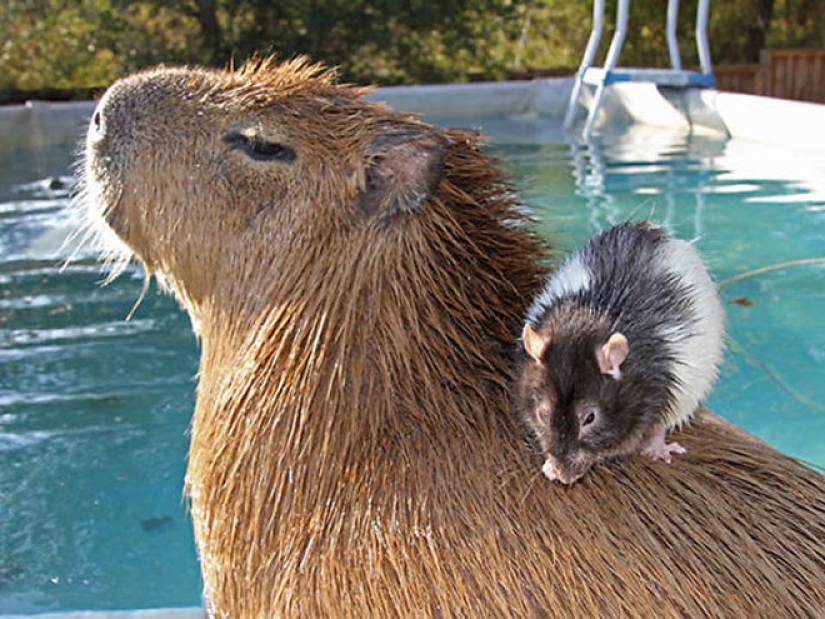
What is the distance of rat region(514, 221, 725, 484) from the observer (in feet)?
5.82

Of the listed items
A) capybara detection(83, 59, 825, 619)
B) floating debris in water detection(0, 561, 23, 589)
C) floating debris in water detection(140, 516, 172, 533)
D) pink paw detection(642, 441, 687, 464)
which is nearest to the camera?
capybara detection(83, 59, 825, 619)

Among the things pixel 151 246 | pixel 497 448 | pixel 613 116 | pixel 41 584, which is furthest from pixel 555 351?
pixel 613 116

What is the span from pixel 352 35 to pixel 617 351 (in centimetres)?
1308

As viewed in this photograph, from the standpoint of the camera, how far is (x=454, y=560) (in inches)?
64.4

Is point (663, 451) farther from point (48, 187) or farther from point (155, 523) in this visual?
point (48, 187)

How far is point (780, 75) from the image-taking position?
15.0 metres

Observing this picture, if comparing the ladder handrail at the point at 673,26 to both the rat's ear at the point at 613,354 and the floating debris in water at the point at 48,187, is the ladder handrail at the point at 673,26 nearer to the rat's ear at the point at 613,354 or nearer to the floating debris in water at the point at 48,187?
the floating debris in water at the point at 48,187

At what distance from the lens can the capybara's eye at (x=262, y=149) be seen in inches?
77.0

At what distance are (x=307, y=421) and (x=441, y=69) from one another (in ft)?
44.1

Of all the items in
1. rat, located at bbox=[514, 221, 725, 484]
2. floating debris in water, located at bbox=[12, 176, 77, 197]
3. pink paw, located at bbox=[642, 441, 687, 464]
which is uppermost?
rat, located at bbox=[514, 221, 725, 484]

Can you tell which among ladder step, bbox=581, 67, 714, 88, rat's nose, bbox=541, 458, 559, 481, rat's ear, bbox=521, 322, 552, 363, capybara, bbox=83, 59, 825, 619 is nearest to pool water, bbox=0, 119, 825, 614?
capybara, bbox=83, 59, 825, 619

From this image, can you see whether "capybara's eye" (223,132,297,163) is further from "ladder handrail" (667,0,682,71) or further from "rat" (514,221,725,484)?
"ladder handrail" (667,0,682,71)

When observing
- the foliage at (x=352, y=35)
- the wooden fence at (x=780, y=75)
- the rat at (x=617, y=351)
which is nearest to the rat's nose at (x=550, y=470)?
the rat at (x=617, y=351)

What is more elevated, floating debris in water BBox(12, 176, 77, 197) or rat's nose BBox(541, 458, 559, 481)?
rat's nose BBox(541, 458, 559, 481)
